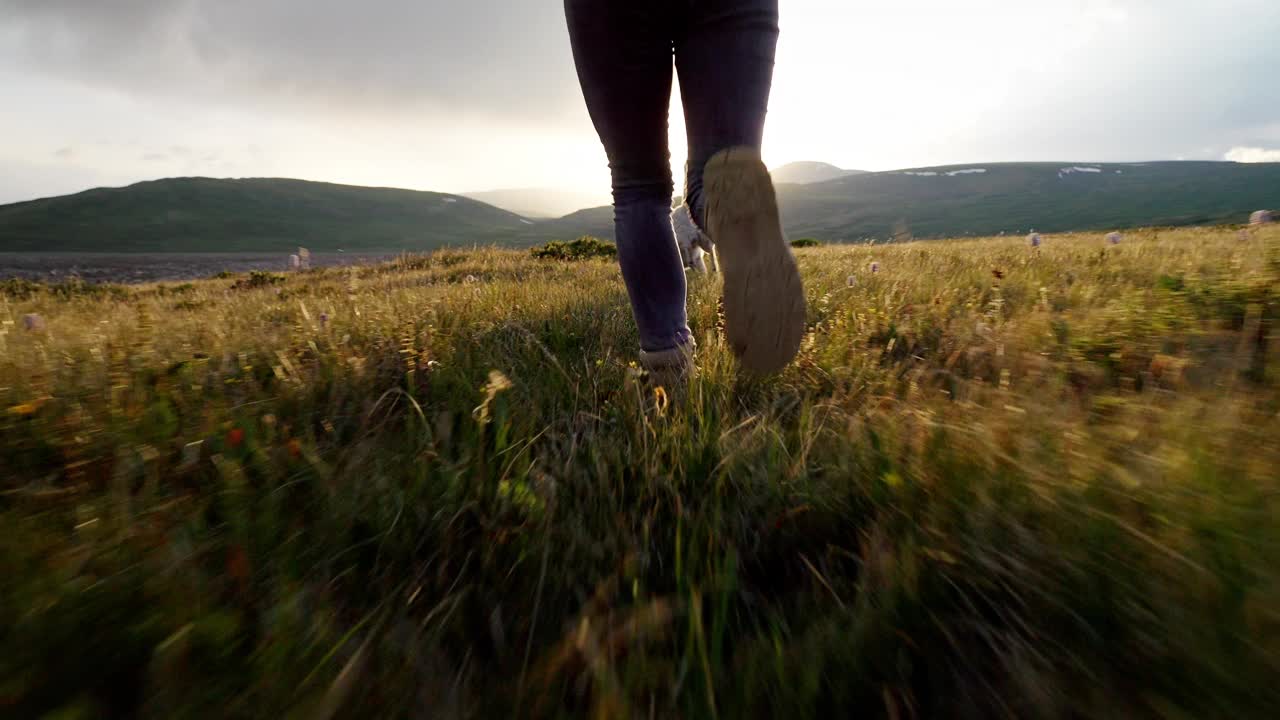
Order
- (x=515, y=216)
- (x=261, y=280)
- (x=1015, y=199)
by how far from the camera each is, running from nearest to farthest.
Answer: (x=261, y=280) < (x=1015, y=199) < (x=515, y=216)

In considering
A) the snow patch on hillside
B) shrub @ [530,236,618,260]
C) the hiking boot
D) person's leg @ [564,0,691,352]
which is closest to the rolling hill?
the snow patch on hillside

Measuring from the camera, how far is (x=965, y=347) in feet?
7.20

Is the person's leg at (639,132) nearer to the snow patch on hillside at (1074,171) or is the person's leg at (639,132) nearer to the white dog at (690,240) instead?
the white dog at (690,240)

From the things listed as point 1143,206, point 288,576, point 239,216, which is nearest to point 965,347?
point 288,576

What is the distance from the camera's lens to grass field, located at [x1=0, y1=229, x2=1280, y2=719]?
2.15 feet

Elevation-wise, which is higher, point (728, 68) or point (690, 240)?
point (728, 68)

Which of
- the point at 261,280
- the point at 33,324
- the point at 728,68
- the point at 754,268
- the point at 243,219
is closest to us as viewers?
the point at 754,268

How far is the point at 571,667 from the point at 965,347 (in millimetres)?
1985

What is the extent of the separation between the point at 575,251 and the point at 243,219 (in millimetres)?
144079

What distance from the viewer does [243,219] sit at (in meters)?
125

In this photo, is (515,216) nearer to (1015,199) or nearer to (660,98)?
(1015,199)

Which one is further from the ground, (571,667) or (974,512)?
(974,512)

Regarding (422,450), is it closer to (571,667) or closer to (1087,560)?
(571,667)

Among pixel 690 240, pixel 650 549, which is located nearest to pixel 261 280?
pixel 690 240
